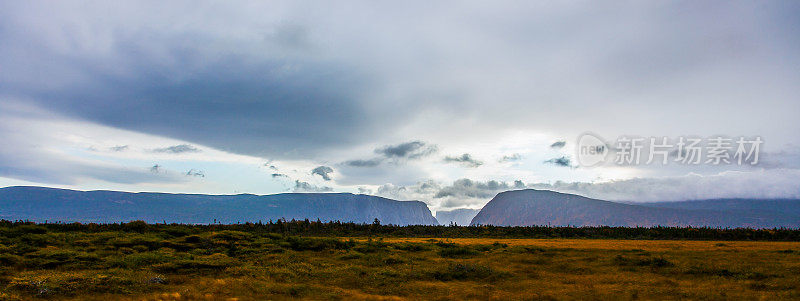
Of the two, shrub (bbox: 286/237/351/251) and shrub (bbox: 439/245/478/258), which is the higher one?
shrub (bbox: 286/237/351/251)

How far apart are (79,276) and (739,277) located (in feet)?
92.2

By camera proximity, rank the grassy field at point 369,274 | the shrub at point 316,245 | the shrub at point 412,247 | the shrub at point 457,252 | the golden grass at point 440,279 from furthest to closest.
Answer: the shrub at point 412,247
the shrub at point 316,245
the shrub at point 457,252
the grassy field at point 369,274
the golden grass at point 440,279

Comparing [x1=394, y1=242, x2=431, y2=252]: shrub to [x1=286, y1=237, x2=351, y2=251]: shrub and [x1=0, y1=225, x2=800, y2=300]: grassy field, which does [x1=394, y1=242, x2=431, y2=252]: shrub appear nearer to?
[x1=0, y1=225, x2=800, y2=300]: grassy field

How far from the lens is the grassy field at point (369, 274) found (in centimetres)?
1698

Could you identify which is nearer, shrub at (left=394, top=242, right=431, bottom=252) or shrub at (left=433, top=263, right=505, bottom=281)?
shrub at (left=433, top=263, right=505, bottom=281)

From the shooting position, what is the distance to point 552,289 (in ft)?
57.9

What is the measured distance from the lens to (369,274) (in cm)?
2112

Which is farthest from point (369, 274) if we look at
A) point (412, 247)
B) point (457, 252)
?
point (412, 247)

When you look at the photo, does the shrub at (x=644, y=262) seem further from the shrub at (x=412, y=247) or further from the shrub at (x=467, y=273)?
the shrub at (x=412, y=247)

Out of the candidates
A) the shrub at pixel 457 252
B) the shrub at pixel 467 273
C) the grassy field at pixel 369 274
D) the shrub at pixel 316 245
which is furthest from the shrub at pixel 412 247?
the shrub at pixel 467 273

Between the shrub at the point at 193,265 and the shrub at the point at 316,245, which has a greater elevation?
the shrub at the point at 316,245

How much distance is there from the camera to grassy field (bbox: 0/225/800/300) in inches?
669

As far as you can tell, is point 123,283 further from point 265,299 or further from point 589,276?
point 589,276

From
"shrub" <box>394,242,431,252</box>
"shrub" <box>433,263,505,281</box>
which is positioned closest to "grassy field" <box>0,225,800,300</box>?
"shrub" <box>433,263,505,281</box>
